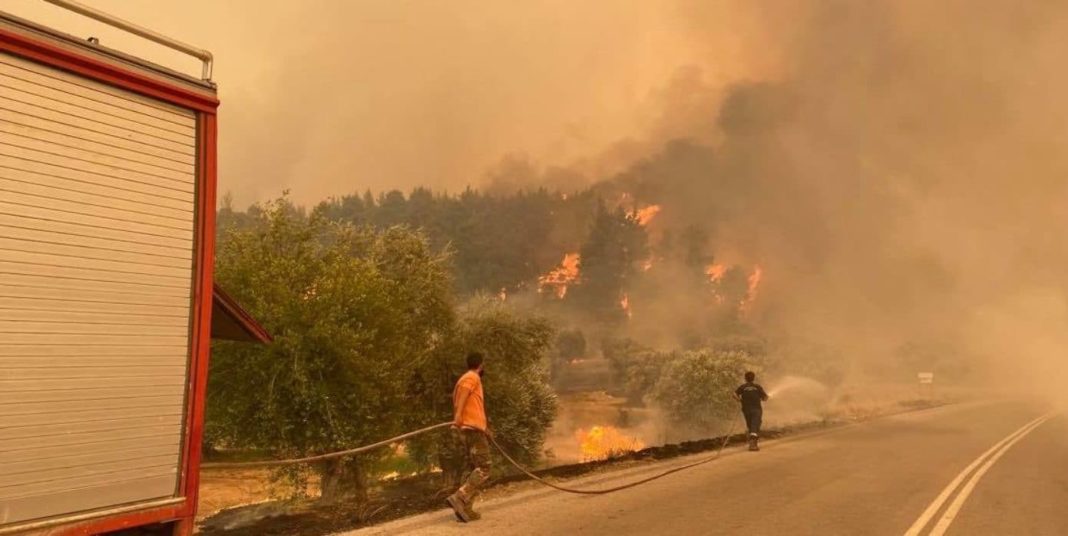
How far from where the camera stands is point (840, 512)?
8.84 meters

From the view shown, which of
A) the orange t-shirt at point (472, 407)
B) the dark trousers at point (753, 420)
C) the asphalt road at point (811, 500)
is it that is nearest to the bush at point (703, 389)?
the dark trousers at point (753, 420)

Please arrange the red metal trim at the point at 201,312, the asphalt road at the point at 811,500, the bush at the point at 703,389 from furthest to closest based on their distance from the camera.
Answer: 1. the bush at the point at 703,389
2. the asphalt road at the point at 811,500
3. the red metal trim at the point at 201,312

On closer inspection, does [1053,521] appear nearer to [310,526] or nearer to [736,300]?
[310,526]

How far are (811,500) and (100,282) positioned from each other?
9233mm

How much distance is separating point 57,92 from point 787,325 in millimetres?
182073

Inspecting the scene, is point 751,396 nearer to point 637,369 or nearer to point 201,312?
point 201,312

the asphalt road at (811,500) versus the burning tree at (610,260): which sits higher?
the burning tree at (610,260)

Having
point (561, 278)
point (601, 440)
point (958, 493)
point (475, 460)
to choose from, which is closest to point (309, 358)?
point (475, 460)

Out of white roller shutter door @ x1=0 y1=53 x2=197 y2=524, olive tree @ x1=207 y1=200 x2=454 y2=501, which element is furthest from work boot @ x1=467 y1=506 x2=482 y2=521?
olive tree @ x1=207 y1=200 x2=454 y2=501

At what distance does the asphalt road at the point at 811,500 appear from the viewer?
7.86 metres

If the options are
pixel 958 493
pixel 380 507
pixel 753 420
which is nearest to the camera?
pixel 380 507

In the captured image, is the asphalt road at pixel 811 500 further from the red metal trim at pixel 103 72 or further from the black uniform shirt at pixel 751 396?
the red metal trim at pixel 103 72

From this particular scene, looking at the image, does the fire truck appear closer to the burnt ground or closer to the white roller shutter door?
the white roller shutter door

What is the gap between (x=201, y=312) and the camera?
4.77 metres
